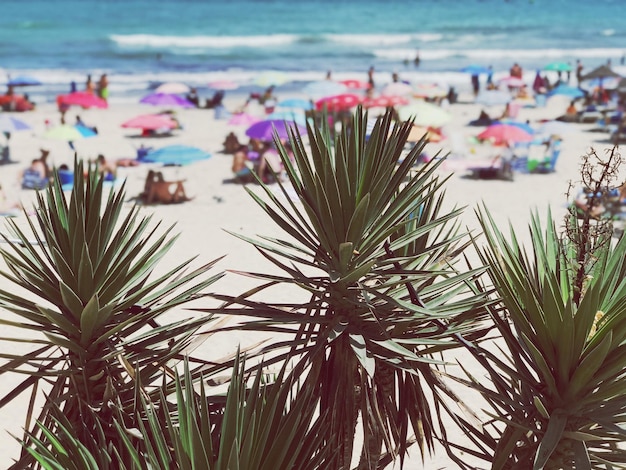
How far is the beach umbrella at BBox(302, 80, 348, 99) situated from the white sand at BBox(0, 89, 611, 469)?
103 inches

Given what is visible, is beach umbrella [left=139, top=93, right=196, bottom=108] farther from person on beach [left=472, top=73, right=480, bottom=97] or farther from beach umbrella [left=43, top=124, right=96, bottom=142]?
person on beach [left=472, top=73, right=480, bottom=97]

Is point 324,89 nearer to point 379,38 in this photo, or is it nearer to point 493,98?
point 493,98

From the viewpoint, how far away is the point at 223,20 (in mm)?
68000

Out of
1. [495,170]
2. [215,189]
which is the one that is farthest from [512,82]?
[215,189]

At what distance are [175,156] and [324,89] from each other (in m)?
9.56

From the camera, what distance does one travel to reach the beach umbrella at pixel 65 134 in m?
19.2

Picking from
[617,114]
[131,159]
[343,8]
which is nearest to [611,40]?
[343,8]

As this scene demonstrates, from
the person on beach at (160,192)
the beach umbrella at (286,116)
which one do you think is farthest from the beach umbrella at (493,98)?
the person on beach at (160,192)

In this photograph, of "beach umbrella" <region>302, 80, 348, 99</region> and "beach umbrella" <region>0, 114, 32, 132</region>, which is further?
"beach umbrella" <region>302, 80, 348, 99</region>

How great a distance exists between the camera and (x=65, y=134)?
19312mm

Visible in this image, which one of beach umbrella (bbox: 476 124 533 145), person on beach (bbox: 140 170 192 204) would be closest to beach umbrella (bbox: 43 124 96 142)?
person on beach (bbox: 140 170 192 204)

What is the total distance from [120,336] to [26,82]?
2886cm

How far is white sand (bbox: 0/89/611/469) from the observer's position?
11.2m

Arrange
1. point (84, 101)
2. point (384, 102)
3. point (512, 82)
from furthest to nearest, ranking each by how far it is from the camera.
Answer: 1. point (512, 82)
2. point (84, 101)
3. point (384, 102)
